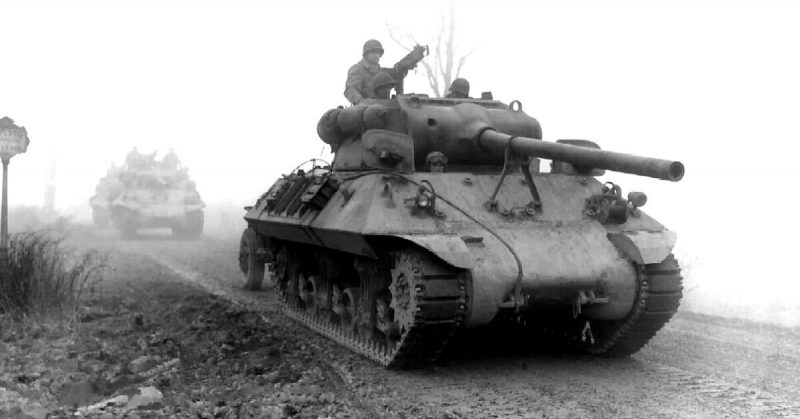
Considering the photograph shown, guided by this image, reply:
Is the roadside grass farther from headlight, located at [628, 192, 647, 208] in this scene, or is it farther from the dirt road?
headlight, located at [628, 192, 647, 208]

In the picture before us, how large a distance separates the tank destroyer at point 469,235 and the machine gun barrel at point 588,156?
13 mm

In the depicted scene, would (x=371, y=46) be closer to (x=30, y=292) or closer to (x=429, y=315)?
(x=30, y=292)

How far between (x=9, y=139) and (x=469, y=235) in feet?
24.6

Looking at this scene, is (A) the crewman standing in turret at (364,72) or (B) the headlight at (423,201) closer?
(B) the headlight at (423,201)

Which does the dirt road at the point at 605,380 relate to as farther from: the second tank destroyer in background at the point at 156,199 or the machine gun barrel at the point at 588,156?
the second tank destroyer in background at the point at 156,199

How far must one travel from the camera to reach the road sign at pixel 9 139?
12.1 meters

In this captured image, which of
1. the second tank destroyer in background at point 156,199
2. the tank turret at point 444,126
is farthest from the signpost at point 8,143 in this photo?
the second tank destroyer in background at point 156,199

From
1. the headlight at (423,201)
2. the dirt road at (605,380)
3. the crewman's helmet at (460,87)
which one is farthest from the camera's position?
the crewman's helmet at (460,87)

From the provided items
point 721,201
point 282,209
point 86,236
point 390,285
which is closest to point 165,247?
point 86,236

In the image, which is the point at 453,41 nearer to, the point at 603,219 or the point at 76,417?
the point at 603,219

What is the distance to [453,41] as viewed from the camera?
75.3 ft

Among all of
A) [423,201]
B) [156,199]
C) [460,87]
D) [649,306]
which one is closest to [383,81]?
[460,87]

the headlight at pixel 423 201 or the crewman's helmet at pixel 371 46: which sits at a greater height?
the crewman's helmet at pixel 371 46

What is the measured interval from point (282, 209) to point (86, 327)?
2.58 meters
